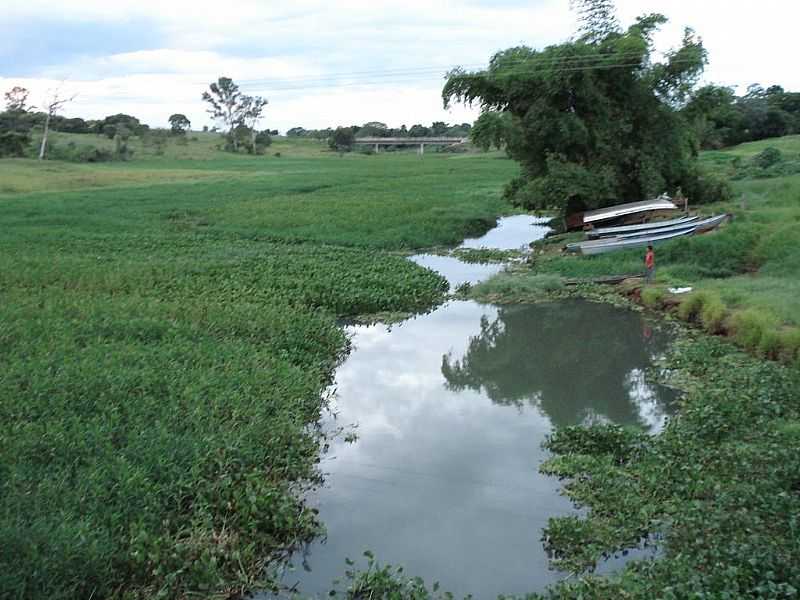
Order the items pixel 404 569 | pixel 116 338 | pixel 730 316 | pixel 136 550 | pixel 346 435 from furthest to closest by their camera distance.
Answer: pixel 730 316 < pixel 116 338 < pixel 346 435 < pixel 404 569 < pixel 136 550

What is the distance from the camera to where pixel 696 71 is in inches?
842

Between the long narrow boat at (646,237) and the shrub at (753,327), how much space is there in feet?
22.7

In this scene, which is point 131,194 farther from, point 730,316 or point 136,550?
point 136,550

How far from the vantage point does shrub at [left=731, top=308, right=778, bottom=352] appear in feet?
35.6

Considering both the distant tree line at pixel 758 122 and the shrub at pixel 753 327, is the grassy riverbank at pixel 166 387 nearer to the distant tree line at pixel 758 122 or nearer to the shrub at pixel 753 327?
the shrub at pixel 753 327

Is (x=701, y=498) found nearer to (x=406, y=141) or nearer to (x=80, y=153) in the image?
(x=80, y=153)

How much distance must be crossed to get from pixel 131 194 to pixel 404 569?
2952 centimetres

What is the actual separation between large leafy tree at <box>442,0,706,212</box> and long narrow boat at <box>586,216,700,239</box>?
1.46 m

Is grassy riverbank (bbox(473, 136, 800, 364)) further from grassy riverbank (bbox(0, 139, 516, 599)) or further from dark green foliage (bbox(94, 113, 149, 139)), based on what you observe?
dark green foliage (bbox(94, 113, 149, 139))

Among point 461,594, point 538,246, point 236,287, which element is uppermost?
point 538,246

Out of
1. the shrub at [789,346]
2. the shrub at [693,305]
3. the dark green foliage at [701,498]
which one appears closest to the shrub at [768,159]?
the shrub at [693,305]

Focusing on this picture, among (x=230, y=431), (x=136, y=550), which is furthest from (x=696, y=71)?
(x=136, y=550)

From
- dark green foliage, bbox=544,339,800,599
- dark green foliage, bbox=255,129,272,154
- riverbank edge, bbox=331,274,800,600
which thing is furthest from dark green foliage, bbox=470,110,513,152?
dark green foliage, bbox=255,129,272,154

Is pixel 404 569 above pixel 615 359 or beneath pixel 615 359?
beneath
